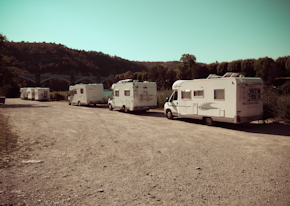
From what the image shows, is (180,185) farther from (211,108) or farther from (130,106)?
(130,106)

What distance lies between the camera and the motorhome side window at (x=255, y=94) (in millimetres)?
10244

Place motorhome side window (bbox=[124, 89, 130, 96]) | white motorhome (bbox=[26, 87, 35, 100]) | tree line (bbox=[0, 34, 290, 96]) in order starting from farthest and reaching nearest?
tree line (bbox=[0, 34, 290, 96]) → white motorhome (bbox=[26, 87, 35, 100]) → motorhome side window (bbox=[124, 89, 130, 96])

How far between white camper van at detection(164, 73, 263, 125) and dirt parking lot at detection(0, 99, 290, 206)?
5.21 ft

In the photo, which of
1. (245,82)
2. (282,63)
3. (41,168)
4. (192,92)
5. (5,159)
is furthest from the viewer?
(282,63)

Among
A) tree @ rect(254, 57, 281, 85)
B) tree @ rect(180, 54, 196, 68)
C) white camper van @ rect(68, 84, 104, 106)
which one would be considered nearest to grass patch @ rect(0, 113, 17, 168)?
white camper van @ rect(68, 84, 104, 106)

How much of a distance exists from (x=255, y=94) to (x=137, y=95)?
843 centimetres

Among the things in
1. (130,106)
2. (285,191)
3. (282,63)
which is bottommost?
(285,191)

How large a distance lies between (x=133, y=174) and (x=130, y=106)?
39.8 ft

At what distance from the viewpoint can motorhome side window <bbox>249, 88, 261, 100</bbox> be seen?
10.2 metres

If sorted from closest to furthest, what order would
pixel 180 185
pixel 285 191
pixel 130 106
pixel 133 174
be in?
pixel 285 191
pixel 180 185
pixel 133 174
pixel 130 106

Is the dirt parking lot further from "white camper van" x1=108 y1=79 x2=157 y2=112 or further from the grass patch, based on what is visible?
"white camper van" x1=108 y1=79 x2=157 y2=112

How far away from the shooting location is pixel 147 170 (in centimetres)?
512

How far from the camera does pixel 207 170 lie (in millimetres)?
5098

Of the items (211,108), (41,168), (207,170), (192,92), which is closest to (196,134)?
(211,108)
